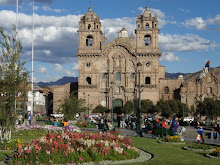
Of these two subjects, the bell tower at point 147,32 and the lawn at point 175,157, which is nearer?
the lawn at point 175,157

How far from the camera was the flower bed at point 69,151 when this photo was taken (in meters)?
12.6

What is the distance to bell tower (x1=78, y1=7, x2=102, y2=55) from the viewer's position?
65500mm

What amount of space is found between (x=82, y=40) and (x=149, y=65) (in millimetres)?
13401

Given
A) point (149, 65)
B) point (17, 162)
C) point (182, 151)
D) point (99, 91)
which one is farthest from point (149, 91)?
point (17, 162)

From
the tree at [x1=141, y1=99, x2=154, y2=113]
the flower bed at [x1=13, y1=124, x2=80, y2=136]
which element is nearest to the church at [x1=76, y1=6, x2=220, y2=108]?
the tree at [x1=141, y1=99, x2=154, y2=113]

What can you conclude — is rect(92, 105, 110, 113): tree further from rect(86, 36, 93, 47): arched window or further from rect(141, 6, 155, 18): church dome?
rect(141, 6, 155, 18): church dome

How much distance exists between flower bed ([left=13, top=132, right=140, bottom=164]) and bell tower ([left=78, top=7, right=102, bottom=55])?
51563mm

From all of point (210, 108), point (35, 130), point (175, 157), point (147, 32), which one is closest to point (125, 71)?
point (147, 32)

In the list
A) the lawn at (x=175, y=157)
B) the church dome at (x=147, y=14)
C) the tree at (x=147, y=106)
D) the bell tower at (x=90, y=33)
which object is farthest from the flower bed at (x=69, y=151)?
the church dome at (x=147, y=14)

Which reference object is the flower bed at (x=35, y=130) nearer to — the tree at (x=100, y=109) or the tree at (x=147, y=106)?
the tree at (x=147, y=106)

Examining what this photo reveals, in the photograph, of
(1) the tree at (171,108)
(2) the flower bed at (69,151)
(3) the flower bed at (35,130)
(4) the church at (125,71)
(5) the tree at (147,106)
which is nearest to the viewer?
(2) the flower bed at (69,151)

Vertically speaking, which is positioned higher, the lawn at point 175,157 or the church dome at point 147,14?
the church dome at point 147,14

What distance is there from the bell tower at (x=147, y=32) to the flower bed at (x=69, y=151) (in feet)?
167

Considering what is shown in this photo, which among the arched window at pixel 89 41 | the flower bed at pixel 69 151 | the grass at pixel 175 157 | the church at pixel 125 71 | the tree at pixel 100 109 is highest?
the arched window at pixel 89 41
